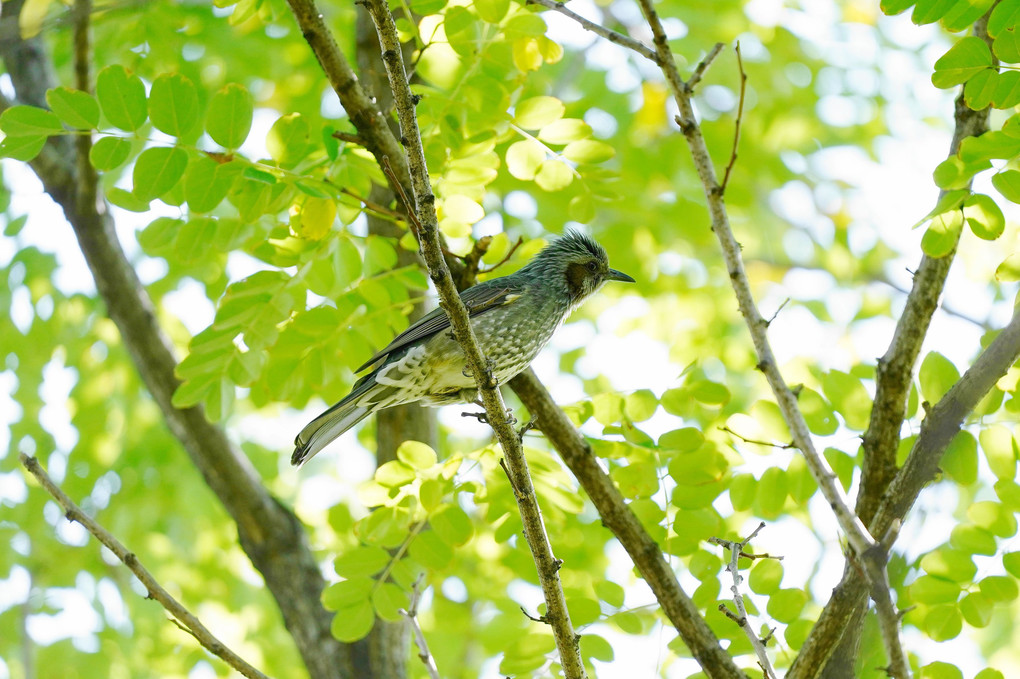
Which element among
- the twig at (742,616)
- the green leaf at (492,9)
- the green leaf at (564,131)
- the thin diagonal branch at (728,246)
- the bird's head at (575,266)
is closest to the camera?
A: the twig at (742,616)

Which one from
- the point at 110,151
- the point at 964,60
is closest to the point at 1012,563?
the point at 964,60

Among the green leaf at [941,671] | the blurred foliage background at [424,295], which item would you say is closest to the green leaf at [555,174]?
the blurred foliage background at [424,295]

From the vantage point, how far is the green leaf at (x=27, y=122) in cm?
312

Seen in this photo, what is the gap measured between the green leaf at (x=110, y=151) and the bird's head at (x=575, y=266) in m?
2.21

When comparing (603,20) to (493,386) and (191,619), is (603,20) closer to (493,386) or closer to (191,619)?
(493,386)

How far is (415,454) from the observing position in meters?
3.57

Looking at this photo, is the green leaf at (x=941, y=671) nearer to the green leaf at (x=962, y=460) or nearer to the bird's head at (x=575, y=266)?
the green leaf at (x=962, y=460)

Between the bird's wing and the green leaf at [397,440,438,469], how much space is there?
0.47 metres

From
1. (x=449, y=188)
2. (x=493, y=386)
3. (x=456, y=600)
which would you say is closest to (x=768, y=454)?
(x=493, y=386)

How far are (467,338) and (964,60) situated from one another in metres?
1.78

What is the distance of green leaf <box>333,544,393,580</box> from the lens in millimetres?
3543

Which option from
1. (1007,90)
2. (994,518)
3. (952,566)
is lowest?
(952,566)

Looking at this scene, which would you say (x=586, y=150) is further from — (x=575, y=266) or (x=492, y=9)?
(x=575, y=266)

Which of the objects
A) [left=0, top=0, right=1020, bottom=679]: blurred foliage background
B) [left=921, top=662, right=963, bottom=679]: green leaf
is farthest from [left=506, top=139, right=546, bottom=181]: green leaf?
[left=921, top=662, right=963, bottom=679]: green leaf
